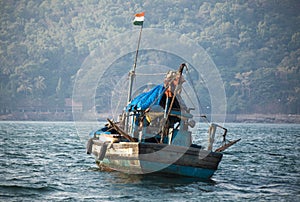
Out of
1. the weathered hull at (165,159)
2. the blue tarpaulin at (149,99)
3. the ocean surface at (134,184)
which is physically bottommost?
the ocean surface at (134,184)

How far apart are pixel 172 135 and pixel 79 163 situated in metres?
13.9

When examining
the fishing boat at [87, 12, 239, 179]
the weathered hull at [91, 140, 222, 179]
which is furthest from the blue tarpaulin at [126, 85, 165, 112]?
the weathered hull at [91, 140, 222, 179]

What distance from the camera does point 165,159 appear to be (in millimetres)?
37750

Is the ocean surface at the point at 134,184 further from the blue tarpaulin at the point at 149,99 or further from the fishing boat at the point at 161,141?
the blue tarpaulin at the point at 149,99

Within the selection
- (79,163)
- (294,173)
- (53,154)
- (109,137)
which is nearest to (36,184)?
(109,137)

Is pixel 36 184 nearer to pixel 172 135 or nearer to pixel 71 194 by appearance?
pixel 71 194

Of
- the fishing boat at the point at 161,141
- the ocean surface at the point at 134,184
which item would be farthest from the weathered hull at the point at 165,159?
the ocean surface at the point at 134,184

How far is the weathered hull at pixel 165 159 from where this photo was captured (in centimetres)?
3756

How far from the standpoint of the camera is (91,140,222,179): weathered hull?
123 feet

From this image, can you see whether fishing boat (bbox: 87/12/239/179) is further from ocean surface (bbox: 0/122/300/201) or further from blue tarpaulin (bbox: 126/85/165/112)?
ocean surface (bbox: 0/122/300/201)

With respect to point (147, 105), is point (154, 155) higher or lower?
lower

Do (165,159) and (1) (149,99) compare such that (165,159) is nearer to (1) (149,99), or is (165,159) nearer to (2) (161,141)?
(2) (161,141)

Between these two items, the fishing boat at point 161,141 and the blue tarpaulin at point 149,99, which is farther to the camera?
the blue tarpaulin at point 149,99

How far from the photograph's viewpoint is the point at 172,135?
4000cm
